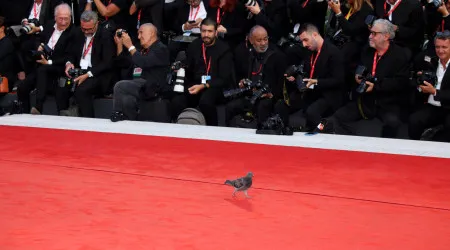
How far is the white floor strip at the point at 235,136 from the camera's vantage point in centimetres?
707

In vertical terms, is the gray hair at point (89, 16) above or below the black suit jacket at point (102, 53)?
above

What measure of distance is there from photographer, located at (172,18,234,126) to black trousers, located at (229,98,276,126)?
0.54 feet

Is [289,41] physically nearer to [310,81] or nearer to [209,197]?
[310,81]

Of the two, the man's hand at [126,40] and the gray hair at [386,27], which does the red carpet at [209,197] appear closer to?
the gray hair at [386,27]

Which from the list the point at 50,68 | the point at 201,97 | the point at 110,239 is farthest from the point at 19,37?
the point at 110,239

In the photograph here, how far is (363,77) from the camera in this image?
7961 millimetres

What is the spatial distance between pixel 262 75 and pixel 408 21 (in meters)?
1.56

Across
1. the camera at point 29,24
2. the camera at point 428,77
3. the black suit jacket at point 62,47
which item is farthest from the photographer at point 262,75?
the camera at point 29,24

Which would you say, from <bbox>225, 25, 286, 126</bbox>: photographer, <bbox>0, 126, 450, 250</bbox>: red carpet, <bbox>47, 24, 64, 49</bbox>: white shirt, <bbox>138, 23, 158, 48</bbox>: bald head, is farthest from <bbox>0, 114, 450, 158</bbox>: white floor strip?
<bbox>47, 24, 64, 49</bbox>: white shirt

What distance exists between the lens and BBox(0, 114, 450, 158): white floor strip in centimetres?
707

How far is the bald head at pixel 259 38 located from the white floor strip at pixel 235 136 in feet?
3.41

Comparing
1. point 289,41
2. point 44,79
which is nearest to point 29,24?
point 44,79

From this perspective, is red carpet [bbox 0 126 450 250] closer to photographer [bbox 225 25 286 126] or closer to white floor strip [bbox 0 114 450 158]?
white floor strip [bbox 0 114 450 158]

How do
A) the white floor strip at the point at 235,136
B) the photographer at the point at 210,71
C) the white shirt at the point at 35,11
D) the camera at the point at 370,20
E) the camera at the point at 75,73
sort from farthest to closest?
1. the white shirt at the point at 35,11
2. the camera at the point at 75,73
3. the photographer at the point at 210,71
4. the camera at the point at 370,20
5. the white floor strip at the point at 235,136
